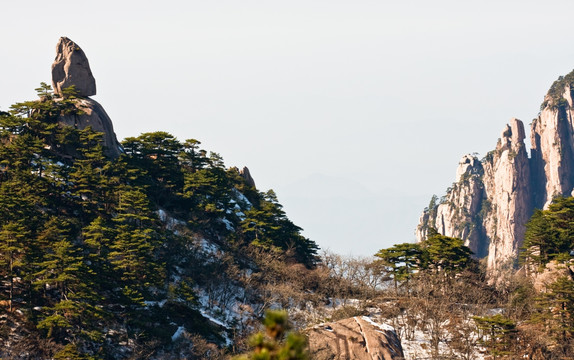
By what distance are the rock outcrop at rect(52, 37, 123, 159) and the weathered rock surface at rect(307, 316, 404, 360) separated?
1687 inches

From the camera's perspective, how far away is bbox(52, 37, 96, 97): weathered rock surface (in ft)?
262

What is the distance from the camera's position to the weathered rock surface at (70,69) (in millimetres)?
80000

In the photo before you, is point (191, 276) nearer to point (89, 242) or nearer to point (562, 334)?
point (89, 242)

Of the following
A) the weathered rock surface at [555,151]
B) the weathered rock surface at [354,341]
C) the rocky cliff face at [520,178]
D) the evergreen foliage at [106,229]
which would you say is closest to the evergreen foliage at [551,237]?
the evergreen foliage at [106,229]

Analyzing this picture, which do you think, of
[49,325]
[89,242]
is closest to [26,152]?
[89,242]

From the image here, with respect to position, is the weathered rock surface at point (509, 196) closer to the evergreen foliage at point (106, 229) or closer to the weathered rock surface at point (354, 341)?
the evergreen foliage at point (106, 229)

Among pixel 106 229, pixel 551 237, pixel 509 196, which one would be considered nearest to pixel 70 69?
pixel 106 229

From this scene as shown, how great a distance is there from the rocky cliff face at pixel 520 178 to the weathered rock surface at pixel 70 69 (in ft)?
408

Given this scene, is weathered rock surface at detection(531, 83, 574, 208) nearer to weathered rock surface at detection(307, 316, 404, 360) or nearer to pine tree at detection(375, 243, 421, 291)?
pine tree at detection(375, 243, 421, 291)

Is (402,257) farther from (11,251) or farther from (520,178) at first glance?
(520,178)

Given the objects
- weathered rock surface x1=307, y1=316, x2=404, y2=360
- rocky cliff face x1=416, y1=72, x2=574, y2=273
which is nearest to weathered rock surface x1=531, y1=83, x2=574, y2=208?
rocky cliff face x1=416, y1=72, x2=574, y2=273

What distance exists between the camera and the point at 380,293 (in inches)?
2618

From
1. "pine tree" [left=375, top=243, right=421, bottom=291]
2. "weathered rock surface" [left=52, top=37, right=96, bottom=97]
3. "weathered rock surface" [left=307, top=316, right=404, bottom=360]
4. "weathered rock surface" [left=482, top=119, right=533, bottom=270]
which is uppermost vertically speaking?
"weathered rock surface" [left=482, top=119, right=533, bottom=270]

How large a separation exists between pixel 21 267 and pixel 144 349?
1074 centimetres
